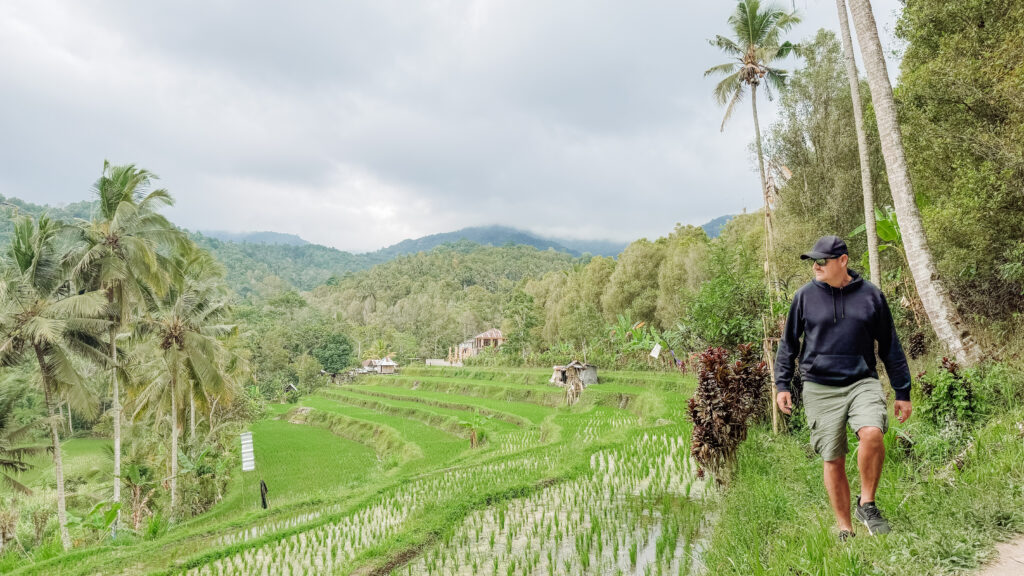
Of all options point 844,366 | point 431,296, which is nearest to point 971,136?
point 844,366

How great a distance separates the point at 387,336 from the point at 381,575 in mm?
80642

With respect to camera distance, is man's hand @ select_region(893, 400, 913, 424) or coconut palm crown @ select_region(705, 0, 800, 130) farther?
coconut palm crown @ select_region(705, 0, 800, 130)

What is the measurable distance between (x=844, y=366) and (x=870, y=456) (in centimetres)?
57

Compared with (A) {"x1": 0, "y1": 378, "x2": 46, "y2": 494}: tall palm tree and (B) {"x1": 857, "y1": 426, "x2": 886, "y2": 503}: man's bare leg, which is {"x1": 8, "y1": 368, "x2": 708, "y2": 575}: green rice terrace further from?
(A) {"x1": 0, "y1": 378, "x2": 46, "y2": 494}: tall palm tree

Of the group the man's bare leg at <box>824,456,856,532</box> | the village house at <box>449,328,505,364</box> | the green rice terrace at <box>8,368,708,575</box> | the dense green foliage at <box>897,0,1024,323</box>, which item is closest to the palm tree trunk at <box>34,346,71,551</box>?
the green rice terrace at <box>8,368,708,575</box>

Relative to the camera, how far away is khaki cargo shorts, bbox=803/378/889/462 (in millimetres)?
3305

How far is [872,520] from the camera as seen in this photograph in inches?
131

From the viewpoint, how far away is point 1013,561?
2689 mm

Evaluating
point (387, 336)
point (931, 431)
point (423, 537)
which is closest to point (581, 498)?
point (423, 537)

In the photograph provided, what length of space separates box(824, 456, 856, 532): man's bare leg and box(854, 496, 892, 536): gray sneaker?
0.08 m

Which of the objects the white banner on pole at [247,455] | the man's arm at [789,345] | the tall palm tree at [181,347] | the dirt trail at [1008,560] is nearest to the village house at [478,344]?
the tall palm tree at [181,347]

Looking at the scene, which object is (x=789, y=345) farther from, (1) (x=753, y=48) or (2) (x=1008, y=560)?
(1) (x=753, y=48)

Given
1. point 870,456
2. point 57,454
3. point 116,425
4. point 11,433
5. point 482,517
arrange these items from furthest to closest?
point 11,433 < point 116,425 < point 57,454 < point 482,517 < point 870,456

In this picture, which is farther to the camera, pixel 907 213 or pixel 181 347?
pixel 181 347
